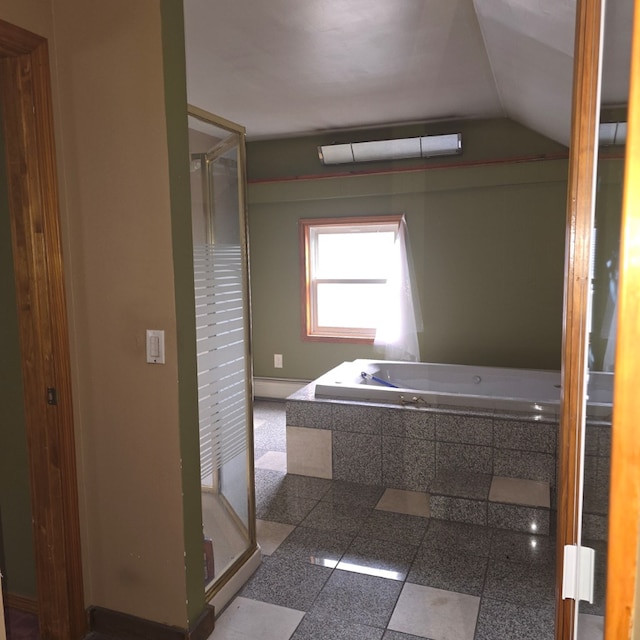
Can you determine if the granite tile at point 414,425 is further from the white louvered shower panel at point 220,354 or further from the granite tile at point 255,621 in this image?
the granite tile at point 255,621

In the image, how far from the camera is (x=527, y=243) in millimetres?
4469

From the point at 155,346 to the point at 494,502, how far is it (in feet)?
6.52

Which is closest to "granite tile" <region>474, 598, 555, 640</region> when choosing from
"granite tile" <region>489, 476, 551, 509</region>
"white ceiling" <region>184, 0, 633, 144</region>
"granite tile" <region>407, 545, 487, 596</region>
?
"granite tile" <region>407, 545, 487, 596</region>

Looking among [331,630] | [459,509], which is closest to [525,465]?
[459,509]

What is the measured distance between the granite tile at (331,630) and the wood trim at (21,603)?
1.00m

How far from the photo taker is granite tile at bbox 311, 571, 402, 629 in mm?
2186

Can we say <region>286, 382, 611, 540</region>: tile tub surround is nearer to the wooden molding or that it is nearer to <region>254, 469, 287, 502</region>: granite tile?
<region>254, 469, 287, 502</region>: granite tile

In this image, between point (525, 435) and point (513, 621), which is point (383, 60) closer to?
point (525, 435)

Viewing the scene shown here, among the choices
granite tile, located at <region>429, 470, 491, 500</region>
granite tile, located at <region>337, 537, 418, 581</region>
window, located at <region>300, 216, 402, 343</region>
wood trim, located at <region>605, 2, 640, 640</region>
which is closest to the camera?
wood trim, located at <region>605, 2, 640, 640</region>

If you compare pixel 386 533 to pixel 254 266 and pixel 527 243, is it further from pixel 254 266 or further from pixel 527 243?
pixel 254 266

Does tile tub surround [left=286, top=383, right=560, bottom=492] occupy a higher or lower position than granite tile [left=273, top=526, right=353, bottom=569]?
higher

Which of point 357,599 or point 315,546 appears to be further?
point 315,546

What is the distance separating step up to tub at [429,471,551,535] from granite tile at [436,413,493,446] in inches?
8.4

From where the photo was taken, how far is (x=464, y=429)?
321cm
